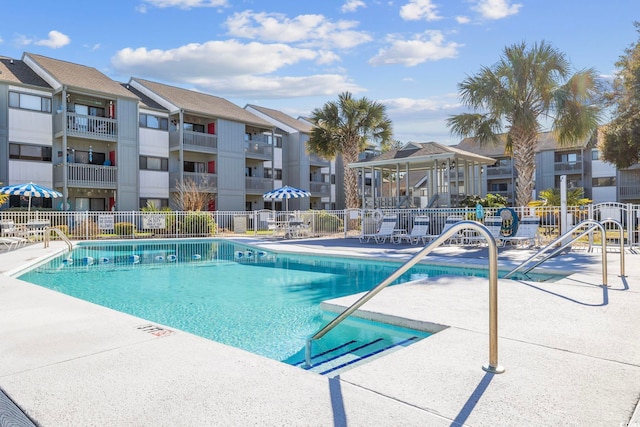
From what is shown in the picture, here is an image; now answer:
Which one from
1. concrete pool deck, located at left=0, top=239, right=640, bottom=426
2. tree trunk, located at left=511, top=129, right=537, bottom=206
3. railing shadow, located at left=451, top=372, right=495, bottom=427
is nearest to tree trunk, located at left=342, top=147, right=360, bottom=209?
tree trunk, located at left=511, top=129, right=537, bottom=206

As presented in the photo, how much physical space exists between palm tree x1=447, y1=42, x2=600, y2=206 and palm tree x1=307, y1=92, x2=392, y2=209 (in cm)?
912

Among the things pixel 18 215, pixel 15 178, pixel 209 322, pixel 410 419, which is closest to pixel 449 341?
pixel 410 419

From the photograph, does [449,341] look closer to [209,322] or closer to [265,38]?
[209,322]

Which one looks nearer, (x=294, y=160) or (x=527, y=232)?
(x=527, y=232)

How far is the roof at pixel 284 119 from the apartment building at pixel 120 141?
2.94 metres

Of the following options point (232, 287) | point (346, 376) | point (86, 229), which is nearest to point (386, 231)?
point (232, 287)

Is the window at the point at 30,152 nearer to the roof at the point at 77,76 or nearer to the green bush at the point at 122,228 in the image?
the roof at the point at 77,76

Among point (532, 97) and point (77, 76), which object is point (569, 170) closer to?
point (532, 97)

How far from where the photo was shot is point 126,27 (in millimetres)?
19312

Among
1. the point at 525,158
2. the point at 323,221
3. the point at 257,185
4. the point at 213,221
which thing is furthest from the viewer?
the point at 257,185

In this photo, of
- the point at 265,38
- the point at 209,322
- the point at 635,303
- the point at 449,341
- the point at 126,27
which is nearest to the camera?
the point at 449,341

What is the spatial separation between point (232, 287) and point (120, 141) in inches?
881

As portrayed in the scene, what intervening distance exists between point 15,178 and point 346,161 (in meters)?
19.2

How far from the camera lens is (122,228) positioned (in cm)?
2383
